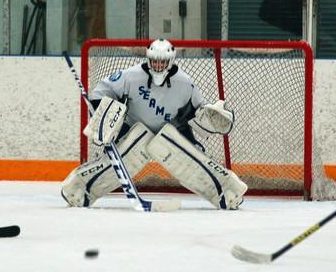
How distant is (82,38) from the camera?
610cm

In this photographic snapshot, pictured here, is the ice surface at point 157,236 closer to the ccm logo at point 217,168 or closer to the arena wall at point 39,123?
the ccm logo at point 217,168

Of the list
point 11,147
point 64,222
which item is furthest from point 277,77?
point 64,222

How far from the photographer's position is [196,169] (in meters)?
4.61

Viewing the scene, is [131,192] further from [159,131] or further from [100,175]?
[159,131]

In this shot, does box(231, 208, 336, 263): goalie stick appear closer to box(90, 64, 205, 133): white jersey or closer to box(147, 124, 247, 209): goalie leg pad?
box(147, 124, 247, 209): goalie leg pad

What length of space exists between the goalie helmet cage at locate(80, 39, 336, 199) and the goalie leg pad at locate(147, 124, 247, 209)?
0.67m

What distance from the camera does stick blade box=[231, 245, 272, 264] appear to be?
289cm

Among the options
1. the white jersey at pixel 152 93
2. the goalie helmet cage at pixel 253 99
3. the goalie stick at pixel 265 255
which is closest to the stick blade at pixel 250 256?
the goalie stick at pixel 265 255

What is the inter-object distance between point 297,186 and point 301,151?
0.16 meters

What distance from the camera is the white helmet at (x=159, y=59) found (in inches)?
179

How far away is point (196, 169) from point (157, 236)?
111 cm

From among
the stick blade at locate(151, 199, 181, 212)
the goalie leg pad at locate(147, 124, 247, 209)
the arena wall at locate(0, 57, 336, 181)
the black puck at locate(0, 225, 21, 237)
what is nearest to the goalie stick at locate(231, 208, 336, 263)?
the black puck at locate(0, 225, 21, 237)

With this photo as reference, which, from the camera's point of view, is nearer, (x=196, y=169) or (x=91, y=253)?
(x=91, y=253)

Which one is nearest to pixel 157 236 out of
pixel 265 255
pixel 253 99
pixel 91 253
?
pixel 91 253
